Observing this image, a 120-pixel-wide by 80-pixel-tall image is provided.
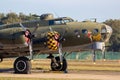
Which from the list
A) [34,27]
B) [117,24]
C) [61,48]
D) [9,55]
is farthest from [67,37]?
[117,24]

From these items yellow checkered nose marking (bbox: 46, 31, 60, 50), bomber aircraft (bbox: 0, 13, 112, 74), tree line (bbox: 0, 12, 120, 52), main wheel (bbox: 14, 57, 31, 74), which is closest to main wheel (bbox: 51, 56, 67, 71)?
bomber aircraft (bbox: 0, 13, 112, 74)

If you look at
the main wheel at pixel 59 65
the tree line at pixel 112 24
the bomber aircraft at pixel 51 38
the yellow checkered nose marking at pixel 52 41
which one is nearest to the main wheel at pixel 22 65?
the bomber aircraft at pixel 51 38

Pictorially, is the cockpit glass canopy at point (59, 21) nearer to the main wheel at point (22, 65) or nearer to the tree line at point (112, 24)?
the main wheel at point (22, 65)

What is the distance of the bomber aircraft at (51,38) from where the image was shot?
29.0 metres

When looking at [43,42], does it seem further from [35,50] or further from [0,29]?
[0,29]

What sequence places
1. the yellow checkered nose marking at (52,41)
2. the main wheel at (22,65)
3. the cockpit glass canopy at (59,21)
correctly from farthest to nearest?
the cockpit glass canopy at (59,21) → the yellow checkered nose marking at (52,41) → the main wheel at (22,65)

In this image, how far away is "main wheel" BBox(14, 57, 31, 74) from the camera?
28891 mm

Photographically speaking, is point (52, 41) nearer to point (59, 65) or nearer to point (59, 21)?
point (59, 21)

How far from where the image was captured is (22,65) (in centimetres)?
2911

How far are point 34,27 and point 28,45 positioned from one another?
215 cm

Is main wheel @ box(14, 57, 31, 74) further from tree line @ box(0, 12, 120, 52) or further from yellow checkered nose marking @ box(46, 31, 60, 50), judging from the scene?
tree line @ box(0, 12, 120, 52)

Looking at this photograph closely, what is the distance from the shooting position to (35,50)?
3036cm

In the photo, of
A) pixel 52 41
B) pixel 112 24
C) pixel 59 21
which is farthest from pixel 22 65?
pixel 112 24

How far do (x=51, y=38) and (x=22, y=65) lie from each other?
119 inches
